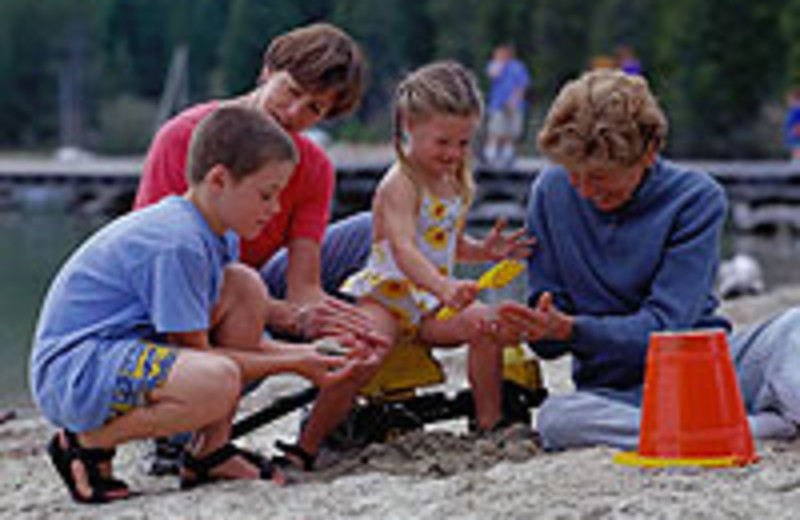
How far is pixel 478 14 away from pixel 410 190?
35293mm

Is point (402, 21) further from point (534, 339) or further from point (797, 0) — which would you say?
point (534, 339)

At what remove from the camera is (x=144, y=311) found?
10.6 ft

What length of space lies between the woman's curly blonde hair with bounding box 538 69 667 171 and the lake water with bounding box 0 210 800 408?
5.67ft

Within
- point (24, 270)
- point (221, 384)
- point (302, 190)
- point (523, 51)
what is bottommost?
point (24, 270)

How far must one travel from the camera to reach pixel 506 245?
3.96 metres

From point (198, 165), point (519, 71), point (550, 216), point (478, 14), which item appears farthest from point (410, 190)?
point (478, 14)

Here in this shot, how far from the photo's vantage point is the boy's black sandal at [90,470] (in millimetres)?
3271

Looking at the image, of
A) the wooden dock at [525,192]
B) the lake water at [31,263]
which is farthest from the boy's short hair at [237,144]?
the wooden dock at [525,192]

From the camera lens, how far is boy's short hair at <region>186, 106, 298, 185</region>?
325cm

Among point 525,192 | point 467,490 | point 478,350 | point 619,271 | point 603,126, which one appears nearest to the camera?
point 467,490

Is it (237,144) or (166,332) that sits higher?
(237,144)

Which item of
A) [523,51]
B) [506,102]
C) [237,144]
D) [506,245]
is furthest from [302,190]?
[523,51]

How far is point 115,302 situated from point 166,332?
160mm

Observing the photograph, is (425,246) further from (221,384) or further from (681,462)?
(681,462)
